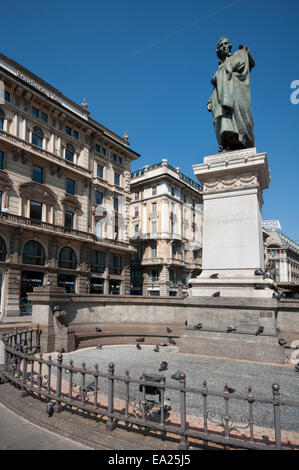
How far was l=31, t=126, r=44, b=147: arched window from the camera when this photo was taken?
32191mm

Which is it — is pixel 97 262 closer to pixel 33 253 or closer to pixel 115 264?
pixel 115 264

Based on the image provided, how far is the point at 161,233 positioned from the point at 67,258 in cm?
1955

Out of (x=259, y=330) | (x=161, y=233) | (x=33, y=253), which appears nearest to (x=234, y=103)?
(x=259, y=330)

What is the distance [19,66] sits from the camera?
101ft

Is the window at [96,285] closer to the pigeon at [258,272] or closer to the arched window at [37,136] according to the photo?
the arched window at [37,136]

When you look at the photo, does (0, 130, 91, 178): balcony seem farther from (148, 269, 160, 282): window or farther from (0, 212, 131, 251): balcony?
(148, 269, 160, 282): window

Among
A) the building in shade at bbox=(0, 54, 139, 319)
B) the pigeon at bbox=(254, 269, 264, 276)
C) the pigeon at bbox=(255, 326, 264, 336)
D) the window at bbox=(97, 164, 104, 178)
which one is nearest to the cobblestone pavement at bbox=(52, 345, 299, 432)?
the pigeon at bbox=(255, 326, 264, 336)

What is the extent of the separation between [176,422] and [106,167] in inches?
1526

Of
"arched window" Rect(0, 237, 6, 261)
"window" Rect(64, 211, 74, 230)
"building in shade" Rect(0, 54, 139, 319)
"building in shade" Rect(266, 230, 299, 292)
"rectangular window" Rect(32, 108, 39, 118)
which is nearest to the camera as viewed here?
"arched window" Rect(0, 237, 6, 261)

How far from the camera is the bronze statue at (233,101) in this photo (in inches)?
470

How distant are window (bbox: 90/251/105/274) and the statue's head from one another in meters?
A: 28.9

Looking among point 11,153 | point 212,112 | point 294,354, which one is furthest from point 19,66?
point 294,354

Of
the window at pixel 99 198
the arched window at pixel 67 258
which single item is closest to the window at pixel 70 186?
the window at pixel 99 198
